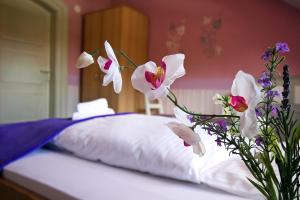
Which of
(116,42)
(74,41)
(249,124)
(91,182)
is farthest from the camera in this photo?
(74,41)

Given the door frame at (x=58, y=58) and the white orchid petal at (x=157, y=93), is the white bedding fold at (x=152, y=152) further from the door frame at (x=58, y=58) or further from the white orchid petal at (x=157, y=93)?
the door frame at (x=58, y=58)

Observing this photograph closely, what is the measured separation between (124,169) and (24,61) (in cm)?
254

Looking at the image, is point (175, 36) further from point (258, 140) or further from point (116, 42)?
point (258, 140)

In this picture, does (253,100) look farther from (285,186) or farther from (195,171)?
(195,171)

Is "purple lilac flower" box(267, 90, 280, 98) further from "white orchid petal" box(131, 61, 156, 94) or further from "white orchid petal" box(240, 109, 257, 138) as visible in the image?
"white orchid petal" box(131, 61, 156, 94)

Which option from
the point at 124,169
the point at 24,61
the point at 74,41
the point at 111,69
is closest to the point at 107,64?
the point at 111,69

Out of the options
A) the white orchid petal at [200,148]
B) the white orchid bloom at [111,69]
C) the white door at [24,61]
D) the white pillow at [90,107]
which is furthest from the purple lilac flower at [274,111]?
the white door at [24,61]

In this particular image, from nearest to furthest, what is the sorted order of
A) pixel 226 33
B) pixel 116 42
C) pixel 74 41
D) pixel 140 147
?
pixel 140 147
pixel 226 33
pixel 116 42
pixel 74 41

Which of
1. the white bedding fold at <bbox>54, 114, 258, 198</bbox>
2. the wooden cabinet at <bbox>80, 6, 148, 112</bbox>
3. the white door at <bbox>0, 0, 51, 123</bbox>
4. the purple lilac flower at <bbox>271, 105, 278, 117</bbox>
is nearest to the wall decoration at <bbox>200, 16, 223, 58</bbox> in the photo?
the wooden cabinet at <bbox>80, 6, 148, 112</bbox>

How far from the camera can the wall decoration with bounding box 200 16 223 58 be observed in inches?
107

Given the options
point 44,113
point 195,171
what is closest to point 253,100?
point 195,171

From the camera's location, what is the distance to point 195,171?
31.0 inches

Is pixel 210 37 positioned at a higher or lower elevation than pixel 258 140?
higher

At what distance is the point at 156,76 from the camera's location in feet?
1.18
